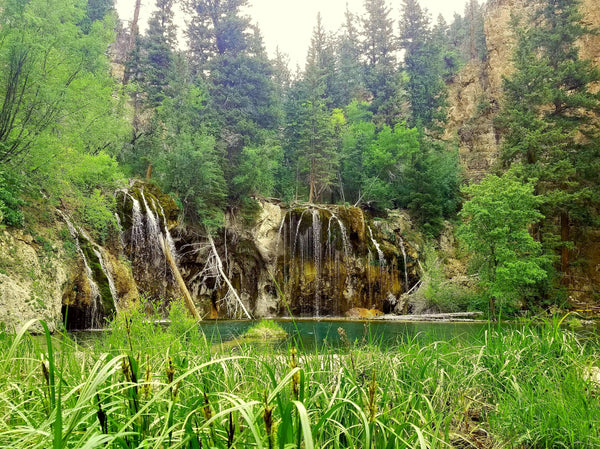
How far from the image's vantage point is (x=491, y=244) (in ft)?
51.6

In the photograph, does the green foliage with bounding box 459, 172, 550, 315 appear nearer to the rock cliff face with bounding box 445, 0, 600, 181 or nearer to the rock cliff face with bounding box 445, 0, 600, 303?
the rock cliff face with bounding box 445, 0, 600, 303

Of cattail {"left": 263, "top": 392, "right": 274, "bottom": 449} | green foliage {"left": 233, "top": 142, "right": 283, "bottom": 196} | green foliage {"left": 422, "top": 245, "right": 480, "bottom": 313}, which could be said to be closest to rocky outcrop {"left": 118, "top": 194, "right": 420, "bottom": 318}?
green foliage {"left": 233, "top": 142, "right": 283, "bottom": 196}

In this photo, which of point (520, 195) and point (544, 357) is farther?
point (520, 195)

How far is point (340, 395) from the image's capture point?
1880 millimetres

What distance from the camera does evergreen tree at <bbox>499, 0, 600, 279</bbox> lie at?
62.2 feet

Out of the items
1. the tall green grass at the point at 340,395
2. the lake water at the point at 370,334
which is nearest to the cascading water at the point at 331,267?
the lake water at the point at 370,334

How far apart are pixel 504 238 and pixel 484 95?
2200 cm

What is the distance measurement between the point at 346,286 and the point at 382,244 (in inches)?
133

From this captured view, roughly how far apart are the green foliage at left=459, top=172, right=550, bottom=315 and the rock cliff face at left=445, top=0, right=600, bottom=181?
13.7 metres

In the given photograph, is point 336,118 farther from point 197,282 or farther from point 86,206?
point 86,206

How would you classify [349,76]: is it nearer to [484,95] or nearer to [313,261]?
[484,95]

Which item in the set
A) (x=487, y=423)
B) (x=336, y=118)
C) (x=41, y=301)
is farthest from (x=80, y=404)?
(x=336, y=118)

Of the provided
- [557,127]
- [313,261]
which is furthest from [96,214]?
[557,127]

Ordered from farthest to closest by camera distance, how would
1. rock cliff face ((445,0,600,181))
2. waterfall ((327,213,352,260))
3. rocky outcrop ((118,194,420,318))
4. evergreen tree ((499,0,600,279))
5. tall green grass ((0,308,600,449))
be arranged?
rock cliff face ((445,0,600,181)) → waterfall ((327,213,352,260)) → rocky outcrop ((118,194,420,318)) → evergreen tree ((499,0,600,279)) → tall green grass ((0,308,600,449))
